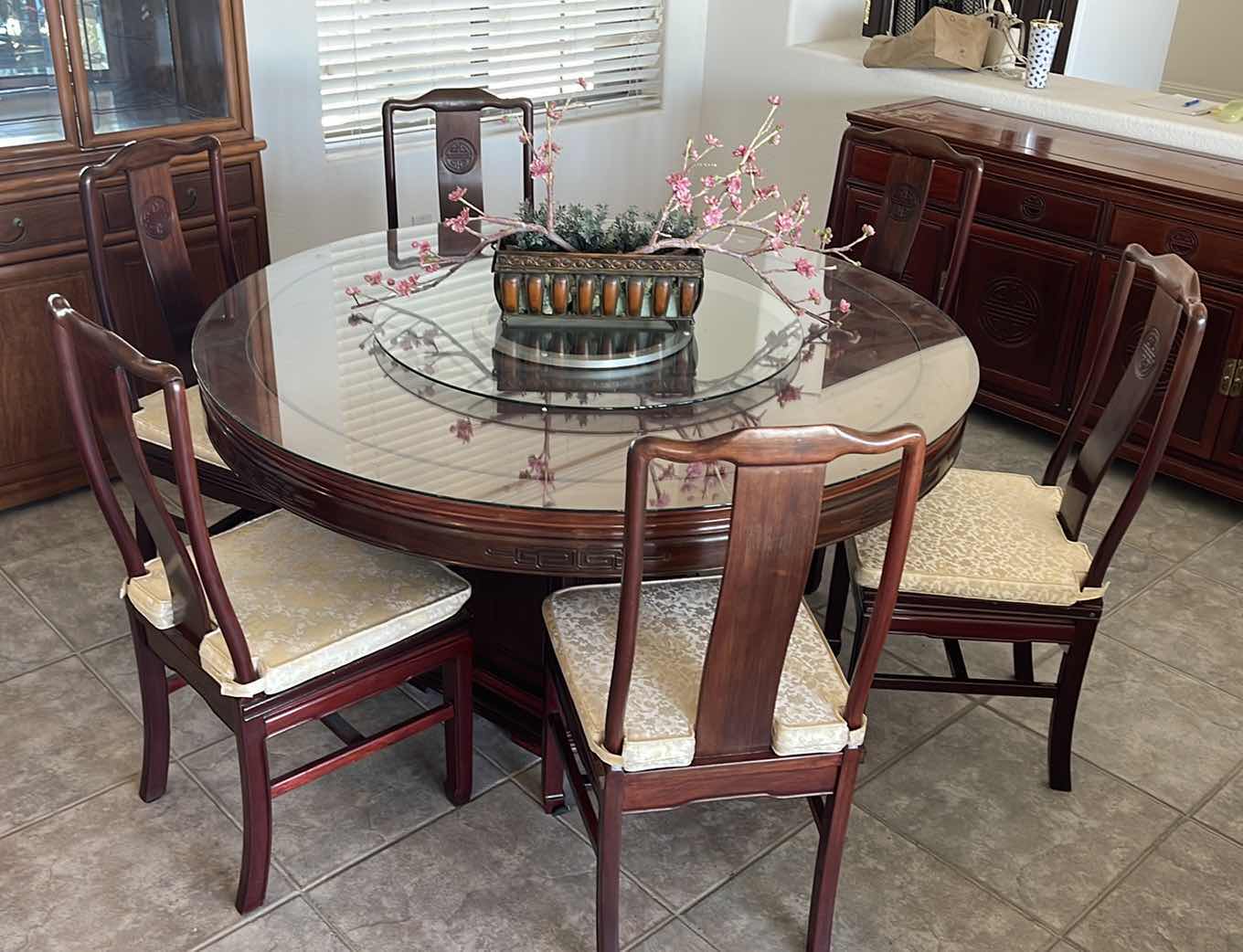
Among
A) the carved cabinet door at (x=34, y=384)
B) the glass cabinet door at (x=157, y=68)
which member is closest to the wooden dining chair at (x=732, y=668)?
the carved cabinet door at (x=34, y=384)

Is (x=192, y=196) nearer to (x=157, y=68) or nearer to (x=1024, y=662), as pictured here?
(x=157, y=68)

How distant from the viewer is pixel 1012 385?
3777mm

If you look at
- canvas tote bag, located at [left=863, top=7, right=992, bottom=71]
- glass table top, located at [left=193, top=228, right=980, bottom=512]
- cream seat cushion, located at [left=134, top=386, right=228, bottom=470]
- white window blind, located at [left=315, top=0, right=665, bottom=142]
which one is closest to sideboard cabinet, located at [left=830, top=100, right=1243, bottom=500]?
canvas tote bag, located at [left=863, top=7, right=992, bottom=71]

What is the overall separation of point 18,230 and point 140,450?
4.65 feet

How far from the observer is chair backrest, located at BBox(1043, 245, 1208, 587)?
2062 millimetres

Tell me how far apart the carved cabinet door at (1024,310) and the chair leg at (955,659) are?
127 cm

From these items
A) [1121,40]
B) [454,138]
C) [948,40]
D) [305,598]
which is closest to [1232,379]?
[948,40]

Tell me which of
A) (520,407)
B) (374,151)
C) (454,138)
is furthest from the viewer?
(374,151)

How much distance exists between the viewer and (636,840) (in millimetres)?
2246

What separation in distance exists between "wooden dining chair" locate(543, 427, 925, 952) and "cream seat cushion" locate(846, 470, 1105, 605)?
274 millimetres

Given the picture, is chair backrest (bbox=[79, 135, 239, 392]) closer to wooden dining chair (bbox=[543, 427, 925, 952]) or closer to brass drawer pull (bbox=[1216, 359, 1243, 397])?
wooden dining chair (bbox=[543, 427, 925, 952])

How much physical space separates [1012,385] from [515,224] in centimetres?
204

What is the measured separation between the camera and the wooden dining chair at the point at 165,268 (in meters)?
2.50

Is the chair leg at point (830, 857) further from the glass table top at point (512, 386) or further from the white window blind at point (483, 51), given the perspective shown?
the white window blind at point (483, 51)
